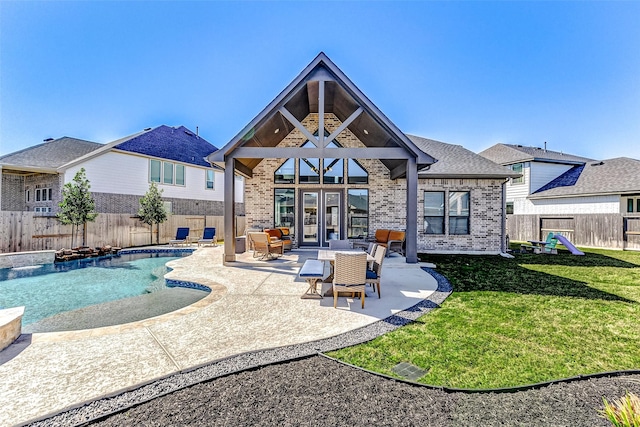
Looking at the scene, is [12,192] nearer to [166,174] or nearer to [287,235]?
[166,174]

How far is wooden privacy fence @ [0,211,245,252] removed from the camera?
42.0ft

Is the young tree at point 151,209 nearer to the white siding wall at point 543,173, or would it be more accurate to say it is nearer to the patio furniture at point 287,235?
the patio furniture at point 287,235

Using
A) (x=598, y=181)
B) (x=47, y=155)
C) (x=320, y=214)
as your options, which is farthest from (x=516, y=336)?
(x=47, y=155)

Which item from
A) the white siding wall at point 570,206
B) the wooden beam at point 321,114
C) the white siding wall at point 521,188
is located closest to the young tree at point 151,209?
the wooden beam at point 321,114

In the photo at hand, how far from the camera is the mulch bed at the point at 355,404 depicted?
2.59 m

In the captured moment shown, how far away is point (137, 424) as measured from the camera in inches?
99.2

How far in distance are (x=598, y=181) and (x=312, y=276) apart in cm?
2228

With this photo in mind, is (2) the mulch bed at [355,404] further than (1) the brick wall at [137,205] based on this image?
No

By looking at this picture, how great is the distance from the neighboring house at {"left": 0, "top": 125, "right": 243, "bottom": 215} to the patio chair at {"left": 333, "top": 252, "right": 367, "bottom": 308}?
18.6 m

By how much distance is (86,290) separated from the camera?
7961mm

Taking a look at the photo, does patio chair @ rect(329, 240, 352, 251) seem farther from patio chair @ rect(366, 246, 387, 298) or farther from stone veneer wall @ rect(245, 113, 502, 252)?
stone veneer wall @ rect(245, 113, 502, 252)

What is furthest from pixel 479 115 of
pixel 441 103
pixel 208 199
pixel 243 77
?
pixel 208 199

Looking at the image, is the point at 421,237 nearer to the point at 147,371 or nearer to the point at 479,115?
the point at 479,115

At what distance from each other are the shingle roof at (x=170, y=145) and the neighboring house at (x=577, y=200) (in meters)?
24.2
